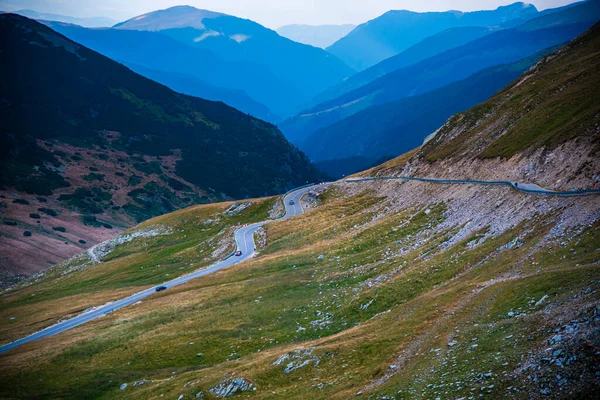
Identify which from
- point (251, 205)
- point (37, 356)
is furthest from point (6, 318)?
point (251, 205)

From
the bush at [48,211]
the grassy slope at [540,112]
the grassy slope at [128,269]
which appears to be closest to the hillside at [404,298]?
the grassy slope at [540,112]

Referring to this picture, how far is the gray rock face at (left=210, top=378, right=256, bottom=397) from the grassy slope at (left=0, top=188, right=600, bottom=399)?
570 mm

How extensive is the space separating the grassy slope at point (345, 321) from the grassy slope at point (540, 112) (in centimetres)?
1733

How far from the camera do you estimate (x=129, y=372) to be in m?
48.8

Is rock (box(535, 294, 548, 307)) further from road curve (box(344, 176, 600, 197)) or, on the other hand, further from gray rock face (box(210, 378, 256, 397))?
gray rock face (box(210, 378, 256, 397))

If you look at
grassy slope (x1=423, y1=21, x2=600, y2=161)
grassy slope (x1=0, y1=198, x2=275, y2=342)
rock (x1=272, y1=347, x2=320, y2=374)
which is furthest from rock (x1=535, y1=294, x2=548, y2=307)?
grassy slope (x1=0, y1=198, x2=275, y2=342)

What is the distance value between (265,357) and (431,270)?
18.3m

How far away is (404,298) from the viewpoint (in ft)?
142

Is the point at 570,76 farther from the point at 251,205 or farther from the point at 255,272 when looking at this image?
the point at 251,205

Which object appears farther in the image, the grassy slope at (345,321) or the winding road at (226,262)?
the winding road at (226,262)

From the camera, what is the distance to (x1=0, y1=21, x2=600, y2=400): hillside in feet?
85.6

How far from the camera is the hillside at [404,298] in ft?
85.6

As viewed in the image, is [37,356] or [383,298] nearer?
[383,298]

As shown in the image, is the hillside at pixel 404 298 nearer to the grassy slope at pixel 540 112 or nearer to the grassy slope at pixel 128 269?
the grassy slope at pixel 540 112
